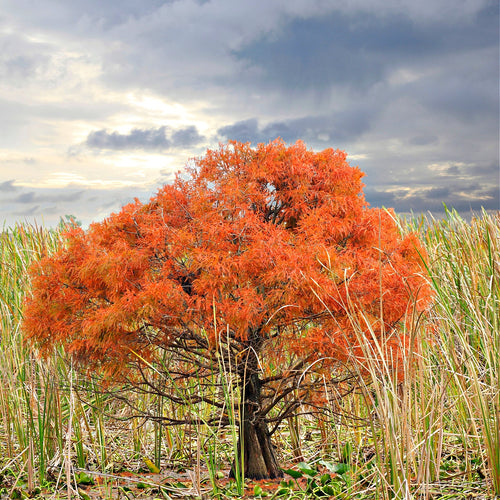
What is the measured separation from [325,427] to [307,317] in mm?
2067

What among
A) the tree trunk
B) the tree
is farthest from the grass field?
the tree

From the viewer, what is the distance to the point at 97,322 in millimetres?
2988

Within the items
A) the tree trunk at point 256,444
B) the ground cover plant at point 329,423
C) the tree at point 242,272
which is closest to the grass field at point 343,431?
the ground cover plant at point 329,423

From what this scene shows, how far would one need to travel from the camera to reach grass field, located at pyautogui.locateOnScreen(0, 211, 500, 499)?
2.85 metres

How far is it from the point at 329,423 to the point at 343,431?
0.35m

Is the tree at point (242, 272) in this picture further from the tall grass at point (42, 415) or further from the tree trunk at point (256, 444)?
the tall grass at point (42, 415)

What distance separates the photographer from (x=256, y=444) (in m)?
3.91

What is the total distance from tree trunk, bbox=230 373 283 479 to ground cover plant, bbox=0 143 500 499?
0.44 feet

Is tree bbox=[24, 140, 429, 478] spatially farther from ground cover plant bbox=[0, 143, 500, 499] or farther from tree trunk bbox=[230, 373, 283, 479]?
ground cover plant bbox=[0, 143, 500, 499]

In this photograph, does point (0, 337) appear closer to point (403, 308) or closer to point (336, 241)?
point (336, 241)

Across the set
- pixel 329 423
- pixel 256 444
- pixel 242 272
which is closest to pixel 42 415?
pixel 256 444

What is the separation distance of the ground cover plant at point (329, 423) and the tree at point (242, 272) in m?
0.17

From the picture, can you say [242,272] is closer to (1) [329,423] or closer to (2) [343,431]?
(1) [329,423]

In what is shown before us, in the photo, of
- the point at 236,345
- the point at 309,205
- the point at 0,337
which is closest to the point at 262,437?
the point at 236,345
